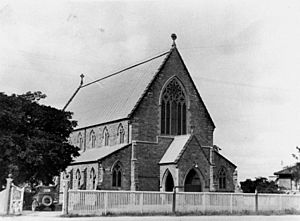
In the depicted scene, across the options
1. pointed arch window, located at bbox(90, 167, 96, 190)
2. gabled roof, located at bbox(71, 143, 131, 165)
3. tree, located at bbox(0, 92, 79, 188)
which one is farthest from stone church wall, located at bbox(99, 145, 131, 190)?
tree, located at bbox(0, 92, 79, 188)

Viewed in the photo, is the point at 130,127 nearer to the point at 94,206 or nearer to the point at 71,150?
the point at 71,150

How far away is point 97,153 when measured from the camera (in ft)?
160

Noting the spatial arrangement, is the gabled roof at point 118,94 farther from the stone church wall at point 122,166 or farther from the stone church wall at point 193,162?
the stone church wall at point 193,162

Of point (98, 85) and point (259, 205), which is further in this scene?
point (98, 85)

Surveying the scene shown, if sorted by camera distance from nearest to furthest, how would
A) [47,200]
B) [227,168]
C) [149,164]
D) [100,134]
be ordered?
[47,200], [149,164], [227,168], [100,134]

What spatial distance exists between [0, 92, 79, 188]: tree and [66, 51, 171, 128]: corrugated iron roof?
29.5ft

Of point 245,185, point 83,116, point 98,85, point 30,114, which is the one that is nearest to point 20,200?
point 30,114

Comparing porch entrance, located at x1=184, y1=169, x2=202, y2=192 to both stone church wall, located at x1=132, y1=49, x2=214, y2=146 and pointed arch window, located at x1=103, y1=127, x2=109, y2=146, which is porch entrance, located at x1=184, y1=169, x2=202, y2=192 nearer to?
stone church wall, located at x1=132, y1=49, x2=214, y2=146

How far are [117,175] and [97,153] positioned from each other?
5.67 meters

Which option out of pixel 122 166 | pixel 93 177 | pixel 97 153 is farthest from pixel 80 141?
pixel 122 166

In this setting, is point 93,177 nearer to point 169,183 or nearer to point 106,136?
point 106,136

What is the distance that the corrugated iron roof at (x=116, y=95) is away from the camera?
4835 centimetres

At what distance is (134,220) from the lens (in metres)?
27.1

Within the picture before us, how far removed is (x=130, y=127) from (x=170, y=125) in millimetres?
4377
